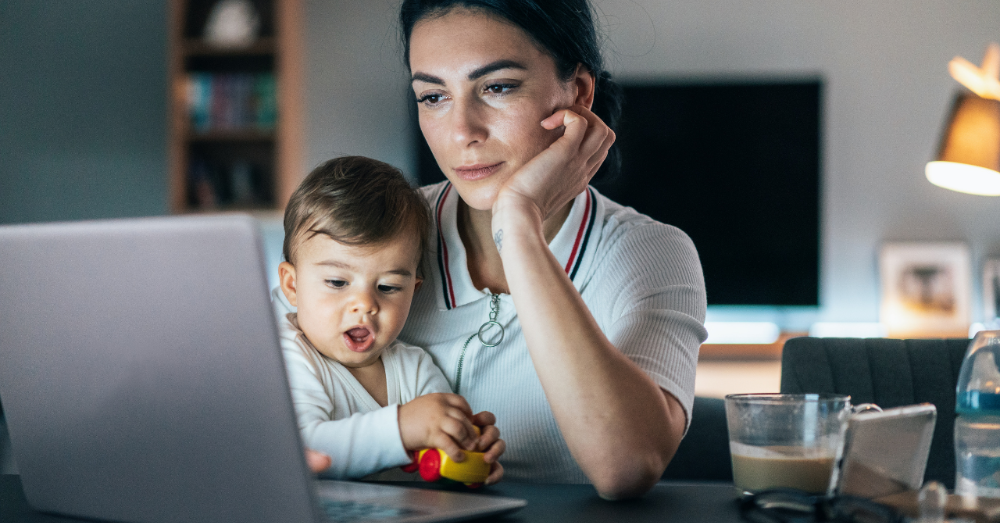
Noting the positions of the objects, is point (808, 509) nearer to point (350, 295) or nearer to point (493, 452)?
point (493, 452)

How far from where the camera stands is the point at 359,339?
1.03 meters

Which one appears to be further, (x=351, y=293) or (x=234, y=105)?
(x=234, y=105)

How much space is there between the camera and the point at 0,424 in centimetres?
183

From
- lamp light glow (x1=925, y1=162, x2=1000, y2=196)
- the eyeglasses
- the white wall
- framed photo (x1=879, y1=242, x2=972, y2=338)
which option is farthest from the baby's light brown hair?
framed photo (x1=879, y1=242, x2=972, y2=338)

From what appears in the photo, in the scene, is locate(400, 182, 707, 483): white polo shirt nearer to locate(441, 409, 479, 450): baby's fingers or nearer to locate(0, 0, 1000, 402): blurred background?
locate(441, 409, 479, 450): baby's fingers

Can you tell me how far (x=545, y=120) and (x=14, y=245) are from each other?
0.65 meters

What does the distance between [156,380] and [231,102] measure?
117 inches

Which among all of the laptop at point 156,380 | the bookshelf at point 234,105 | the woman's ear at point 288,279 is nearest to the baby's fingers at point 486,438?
the laptop at point 156,380

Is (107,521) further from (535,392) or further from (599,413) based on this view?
(535,392)

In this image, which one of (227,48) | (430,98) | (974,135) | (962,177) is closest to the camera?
(430,98)

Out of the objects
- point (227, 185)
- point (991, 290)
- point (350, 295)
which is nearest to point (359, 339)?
point (350, 295)

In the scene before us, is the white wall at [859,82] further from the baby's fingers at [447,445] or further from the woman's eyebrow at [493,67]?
the baby's fingers at [447,445]

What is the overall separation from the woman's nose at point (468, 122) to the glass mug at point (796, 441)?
489 mm

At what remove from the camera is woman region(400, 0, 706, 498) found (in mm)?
814
